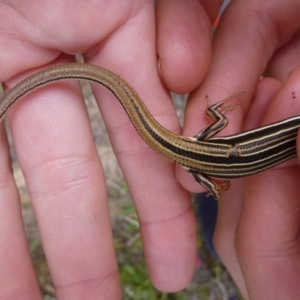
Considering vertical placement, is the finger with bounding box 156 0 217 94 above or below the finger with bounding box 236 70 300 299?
above

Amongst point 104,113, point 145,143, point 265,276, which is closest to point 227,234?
point 265,276

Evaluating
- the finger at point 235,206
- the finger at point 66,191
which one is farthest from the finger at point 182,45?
the finger at point 66,191

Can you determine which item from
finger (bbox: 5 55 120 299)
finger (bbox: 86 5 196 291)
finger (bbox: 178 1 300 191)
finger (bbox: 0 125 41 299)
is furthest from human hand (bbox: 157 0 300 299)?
finger (bbox: 0 125 41 299)

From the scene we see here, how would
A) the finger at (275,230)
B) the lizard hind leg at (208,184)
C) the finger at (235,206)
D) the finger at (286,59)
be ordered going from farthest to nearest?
the finger at (286,59), the finger at (235,206), the lizard hind leg at (208,184), the finger at (275,230)

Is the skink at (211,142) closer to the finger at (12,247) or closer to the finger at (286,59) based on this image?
the finger at (12,247)

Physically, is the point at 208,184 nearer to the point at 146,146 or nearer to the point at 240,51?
the point at 146,146

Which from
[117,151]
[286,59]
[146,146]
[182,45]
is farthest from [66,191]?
[286,59]

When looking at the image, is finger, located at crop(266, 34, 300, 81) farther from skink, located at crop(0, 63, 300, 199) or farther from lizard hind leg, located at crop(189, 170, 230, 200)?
lizard hind leg, located at crop(189, 170, 230, 200)

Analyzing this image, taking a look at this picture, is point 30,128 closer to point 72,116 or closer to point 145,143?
point 72,116
